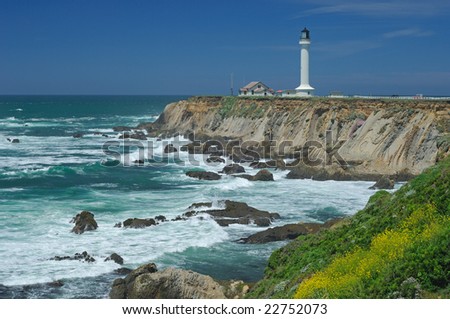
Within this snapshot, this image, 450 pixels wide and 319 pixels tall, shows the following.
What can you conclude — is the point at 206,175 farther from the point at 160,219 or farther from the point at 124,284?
the point at 124,284

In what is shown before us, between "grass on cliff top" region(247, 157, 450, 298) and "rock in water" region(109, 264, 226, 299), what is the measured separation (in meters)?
1.48

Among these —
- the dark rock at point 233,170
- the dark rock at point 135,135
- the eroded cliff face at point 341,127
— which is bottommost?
the dark rock at point 233,170

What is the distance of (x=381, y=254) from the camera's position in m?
11.9

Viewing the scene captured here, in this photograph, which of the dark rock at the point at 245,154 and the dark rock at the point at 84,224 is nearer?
the dark rock at the point at 84,224

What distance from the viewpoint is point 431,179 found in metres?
15.0

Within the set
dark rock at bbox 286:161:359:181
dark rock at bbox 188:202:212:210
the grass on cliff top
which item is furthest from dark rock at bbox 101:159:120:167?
the grass on cliff top

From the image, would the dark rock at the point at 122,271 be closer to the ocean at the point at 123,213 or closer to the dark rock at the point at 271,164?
the ocean at the point at 123,213

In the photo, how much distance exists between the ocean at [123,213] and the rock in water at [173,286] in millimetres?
2451

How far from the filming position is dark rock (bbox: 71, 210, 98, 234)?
27234mm

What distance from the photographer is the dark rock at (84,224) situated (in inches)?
1072

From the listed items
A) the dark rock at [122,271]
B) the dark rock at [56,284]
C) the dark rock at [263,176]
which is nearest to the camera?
the dark rock at [56,284]

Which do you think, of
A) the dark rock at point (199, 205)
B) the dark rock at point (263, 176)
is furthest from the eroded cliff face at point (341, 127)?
the dark rock at point (199, 205)

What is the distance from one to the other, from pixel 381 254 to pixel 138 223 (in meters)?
18.1

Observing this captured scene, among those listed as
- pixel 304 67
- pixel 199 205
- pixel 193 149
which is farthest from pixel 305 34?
pixel 199 205
